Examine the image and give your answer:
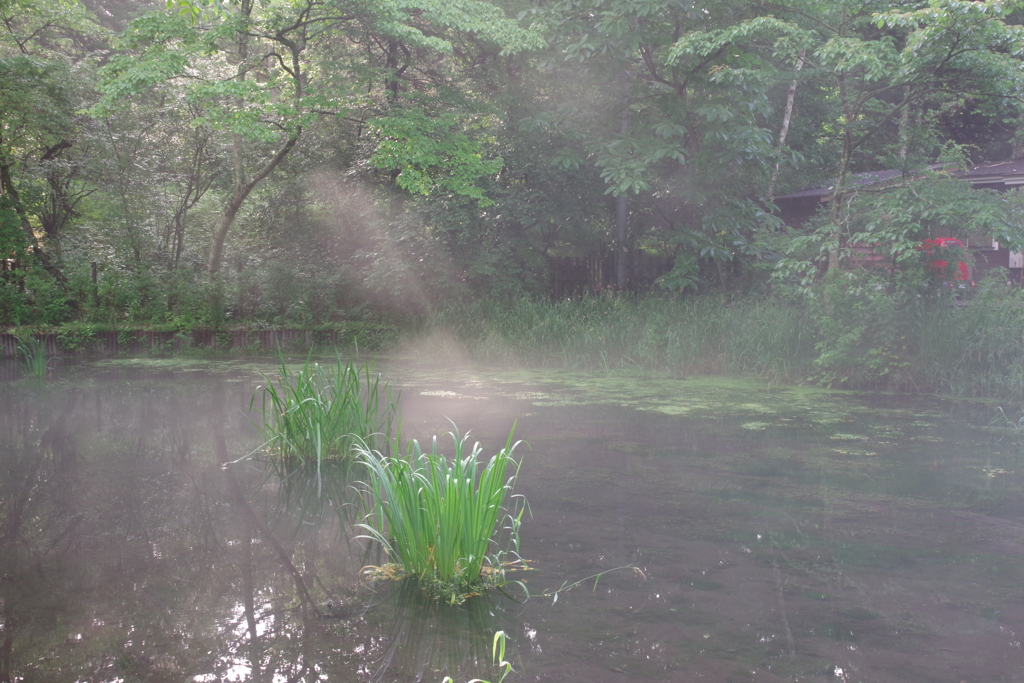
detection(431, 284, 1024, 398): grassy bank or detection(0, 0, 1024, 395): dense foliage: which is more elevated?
detection(0, 0, 1024, 395): dense foliage

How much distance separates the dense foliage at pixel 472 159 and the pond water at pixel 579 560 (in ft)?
9.85

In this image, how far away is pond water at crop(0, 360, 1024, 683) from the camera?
2232 mm

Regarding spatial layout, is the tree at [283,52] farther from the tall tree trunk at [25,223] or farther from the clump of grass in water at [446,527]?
the clump of grass in water at [446,527]

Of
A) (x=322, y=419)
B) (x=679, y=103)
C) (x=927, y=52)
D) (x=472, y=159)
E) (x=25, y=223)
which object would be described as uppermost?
(x=679, y=103)

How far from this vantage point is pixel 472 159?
10.0 meters

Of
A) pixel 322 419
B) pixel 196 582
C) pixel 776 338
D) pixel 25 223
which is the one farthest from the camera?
pixel 25 223

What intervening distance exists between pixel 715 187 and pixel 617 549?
24.6 feet

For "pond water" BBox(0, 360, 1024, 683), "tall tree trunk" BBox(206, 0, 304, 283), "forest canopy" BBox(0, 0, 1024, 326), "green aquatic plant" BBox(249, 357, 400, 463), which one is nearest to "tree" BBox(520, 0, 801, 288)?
"forest canopy" BBox(0, 0, 1024, 326)

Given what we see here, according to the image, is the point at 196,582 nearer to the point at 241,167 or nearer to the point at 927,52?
the point at 927,52

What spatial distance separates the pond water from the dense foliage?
3004 millimetres

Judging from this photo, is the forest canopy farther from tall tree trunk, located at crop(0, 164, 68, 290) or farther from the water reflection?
the water reflection

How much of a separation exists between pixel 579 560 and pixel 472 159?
777 centimetres

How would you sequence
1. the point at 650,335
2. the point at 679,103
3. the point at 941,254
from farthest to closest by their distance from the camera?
the point at 679,103 < the point at 650,335 < the point at 941,254

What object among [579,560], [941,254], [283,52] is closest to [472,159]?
[283,52]
